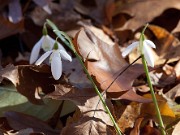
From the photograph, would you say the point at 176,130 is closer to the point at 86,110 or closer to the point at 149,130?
the point at 149,130

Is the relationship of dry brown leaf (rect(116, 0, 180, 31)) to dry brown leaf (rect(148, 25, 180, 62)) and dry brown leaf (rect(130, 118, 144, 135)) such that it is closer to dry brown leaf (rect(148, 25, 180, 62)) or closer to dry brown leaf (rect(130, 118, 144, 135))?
dry brown leaf (rect(148, 25, 180, 62))

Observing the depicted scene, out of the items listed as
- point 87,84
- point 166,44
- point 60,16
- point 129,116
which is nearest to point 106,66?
point 87,84

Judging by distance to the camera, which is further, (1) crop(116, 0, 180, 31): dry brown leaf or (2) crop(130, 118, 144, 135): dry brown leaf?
(1) crop(116, 0, 180, 31): dry brown leaf

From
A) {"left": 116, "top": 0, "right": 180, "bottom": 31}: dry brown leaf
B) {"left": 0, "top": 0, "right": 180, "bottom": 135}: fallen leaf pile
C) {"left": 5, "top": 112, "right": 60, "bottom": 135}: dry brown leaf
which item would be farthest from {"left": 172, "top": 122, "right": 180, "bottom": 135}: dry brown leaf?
{"left": 116, "top": 0, "right": 180, "bottom": 31}: dry brown leaf

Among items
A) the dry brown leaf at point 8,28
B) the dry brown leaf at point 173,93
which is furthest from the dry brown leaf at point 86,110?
the dry brown leaf at point 8,28

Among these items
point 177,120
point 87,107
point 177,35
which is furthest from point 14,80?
point 177,35

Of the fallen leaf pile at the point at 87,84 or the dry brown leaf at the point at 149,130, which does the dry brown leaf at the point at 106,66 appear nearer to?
the fallen leaf pile at the point at 87,84

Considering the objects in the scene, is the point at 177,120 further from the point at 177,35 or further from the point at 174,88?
the point at 177,35
